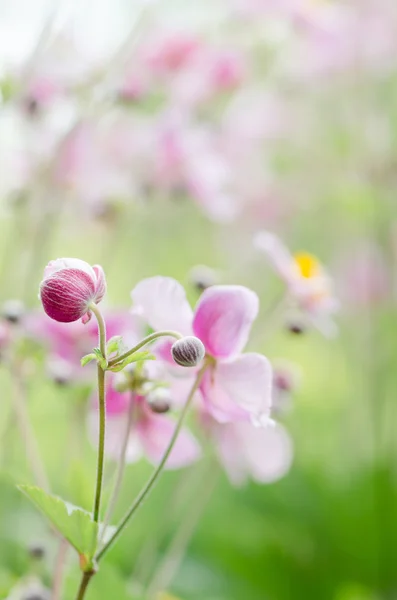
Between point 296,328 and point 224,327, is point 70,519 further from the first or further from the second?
point 296,328

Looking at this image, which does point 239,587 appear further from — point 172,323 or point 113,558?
point 172,323

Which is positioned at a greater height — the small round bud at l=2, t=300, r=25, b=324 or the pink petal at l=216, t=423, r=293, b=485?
the small round bud at l=2, t=300, r=25, b=324

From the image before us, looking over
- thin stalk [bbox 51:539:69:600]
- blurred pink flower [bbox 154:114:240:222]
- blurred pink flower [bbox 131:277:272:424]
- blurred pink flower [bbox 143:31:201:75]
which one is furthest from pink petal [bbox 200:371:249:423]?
blurred pink flower [bbox 143:31:201:75]

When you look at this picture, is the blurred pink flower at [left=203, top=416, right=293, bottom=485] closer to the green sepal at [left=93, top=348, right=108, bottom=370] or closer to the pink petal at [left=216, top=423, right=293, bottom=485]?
the pink petal at [left=216, top=423, right=293, bottom=485]

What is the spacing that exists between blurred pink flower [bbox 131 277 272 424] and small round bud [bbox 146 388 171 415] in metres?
0.02

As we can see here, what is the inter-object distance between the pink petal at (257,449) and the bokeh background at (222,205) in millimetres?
38

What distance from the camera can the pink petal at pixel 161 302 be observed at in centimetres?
32

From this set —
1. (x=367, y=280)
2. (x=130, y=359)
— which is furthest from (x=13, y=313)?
(x=367, y=280)

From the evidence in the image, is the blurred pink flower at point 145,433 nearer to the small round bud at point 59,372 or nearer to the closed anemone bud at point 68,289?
the small round bud at point 59,372

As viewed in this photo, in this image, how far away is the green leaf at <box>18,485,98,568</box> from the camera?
11.0 inches

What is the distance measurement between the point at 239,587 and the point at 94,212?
1.25ft

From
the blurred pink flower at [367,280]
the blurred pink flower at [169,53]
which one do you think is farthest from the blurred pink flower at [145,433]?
the blurred pink flower at [367,280]

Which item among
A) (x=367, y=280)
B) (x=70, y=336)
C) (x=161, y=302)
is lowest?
(x=367, y=280)

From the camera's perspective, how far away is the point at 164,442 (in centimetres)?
41
